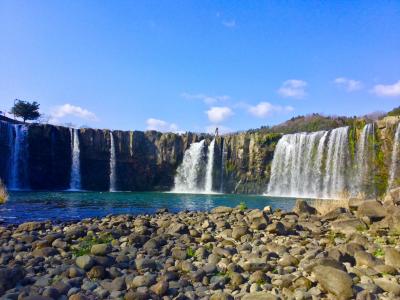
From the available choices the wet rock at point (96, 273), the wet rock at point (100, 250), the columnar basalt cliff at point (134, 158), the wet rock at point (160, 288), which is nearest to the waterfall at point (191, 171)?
the columnar basalt cliff at point (134, 158)

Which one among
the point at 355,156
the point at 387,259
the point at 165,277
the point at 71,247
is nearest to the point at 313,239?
the point at 387,259

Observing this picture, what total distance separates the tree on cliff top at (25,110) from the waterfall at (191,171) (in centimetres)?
3148

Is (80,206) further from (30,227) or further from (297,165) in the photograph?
(297,165)

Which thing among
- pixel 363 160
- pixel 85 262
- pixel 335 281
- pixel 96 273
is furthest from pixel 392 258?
pixel 363 160

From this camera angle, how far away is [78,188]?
61.3 m

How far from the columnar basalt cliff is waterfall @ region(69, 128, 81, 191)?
26 cm

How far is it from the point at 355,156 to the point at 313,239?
126 ft

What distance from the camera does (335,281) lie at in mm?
6977

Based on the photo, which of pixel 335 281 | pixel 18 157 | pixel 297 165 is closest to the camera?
pixel 335 281

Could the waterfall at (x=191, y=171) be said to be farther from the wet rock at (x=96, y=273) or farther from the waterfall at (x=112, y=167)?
the wet rock at (x=96, y=273)

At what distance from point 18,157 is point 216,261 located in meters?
55.4

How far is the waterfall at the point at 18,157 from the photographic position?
56.5 m

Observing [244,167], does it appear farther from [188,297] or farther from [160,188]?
[188,297]

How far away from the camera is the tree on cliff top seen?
237ft
